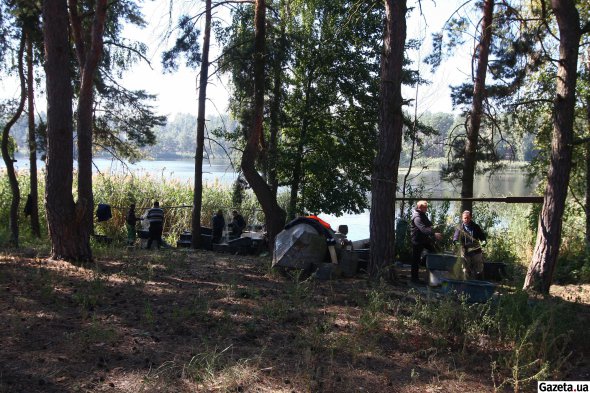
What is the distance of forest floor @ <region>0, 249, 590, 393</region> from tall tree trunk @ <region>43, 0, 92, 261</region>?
128 centimetres

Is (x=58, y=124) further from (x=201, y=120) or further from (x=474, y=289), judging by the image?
(x=474, y=289)

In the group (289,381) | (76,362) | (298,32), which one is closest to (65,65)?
(76,362)

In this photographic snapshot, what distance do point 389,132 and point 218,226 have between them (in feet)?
25.0

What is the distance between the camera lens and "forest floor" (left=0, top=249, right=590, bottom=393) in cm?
438

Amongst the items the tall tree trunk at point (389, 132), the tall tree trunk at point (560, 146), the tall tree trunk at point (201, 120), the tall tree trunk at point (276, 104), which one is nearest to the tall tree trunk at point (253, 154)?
the tall tree trunk at point (276, 104)

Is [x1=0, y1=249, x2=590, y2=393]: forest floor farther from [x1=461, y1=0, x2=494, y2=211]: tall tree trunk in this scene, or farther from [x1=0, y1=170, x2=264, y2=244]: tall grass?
[x1=0, y1=170, x2=264, y2=244]: tall grass

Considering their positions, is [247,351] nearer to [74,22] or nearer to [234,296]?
[234,296]

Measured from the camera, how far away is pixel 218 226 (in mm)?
14727

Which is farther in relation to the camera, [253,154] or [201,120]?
[201,120]

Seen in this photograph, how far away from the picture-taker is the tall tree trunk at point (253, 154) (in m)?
12.6

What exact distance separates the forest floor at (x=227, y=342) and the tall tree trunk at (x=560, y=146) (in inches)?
43.2

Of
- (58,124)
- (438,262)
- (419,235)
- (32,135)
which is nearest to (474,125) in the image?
(419,235)

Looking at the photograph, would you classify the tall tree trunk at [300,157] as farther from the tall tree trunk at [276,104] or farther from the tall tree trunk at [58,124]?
the tall tree trunk at [58,124]

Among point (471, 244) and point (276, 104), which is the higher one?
point (276, 104)
